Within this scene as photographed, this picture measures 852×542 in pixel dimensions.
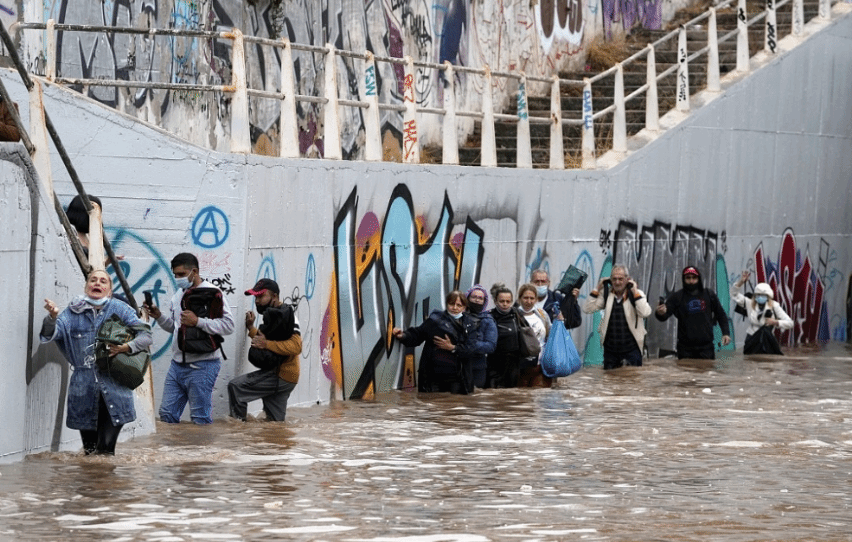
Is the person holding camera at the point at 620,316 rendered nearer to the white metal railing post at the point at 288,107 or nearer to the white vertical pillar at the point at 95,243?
the white metal railing post at the point at 288,107

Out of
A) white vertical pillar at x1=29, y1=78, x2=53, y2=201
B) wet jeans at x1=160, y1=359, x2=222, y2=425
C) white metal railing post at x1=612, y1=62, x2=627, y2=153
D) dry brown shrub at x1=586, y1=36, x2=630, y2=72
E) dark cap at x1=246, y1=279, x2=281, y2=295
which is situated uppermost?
dry brown shrub at x1=586, y1=36, x2=630, y2=72

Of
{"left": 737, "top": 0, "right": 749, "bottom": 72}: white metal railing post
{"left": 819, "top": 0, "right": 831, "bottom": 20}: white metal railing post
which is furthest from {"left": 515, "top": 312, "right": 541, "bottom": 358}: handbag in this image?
{"left": 819, "top": 0, "right": 831, "bottom": 20}: white metal railing post

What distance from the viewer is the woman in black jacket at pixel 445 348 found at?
17328 millimetres

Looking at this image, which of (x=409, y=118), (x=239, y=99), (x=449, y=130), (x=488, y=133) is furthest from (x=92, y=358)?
(x=488, y=133)

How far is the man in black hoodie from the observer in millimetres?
22328

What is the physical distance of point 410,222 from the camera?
18.6 m

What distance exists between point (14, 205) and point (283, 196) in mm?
4343

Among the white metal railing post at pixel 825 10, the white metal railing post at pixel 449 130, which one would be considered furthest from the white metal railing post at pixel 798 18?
the white metal railing post at pixel 449 130

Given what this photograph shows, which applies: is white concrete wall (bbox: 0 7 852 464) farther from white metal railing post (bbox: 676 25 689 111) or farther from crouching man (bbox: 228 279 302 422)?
crouching man (bbox: 228 279 302 422)

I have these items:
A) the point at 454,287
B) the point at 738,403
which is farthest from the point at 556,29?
the point at 738,403

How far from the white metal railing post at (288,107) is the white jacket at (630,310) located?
19.1ft

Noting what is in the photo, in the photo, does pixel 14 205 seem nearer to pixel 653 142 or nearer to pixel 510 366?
pixel 510 366

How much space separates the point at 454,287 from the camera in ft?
64.6

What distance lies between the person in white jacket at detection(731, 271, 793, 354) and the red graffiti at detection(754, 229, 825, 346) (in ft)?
11.2
